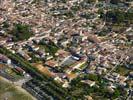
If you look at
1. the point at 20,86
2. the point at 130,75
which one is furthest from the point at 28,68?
the point at 130,75

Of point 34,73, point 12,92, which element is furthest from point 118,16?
point 12,92

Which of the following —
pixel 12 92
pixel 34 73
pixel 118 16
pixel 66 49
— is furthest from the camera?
pixel 118 16

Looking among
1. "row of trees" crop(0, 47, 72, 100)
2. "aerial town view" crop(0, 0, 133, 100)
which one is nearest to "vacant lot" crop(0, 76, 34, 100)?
"aerial town view" crop(0, 0, 133, 100)

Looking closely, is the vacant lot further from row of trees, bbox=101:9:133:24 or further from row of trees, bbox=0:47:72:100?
row of trees, bbox=101:9:133:24

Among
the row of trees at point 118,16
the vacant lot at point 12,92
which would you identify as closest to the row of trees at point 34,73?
the vacant lot at point 12,92

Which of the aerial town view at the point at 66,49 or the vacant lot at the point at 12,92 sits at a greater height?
the aerial town view at the point at 66,49

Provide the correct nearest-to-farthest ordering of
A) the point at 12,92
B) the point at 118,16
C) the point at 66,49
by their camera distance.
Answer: the point at 12,92
the point at 66,49
the point at 118,16

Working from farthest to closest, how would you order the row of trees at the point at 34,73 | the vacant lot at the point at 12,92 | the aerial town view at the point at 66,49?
the aerial town view at the point at 66,49
the row of trees at the point at 34,73
the vacant lot at the point at 12,92

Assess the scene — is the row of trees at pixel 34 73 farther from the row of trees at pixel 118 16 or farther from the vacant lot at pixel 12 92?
the row of trees at pixel 118 16

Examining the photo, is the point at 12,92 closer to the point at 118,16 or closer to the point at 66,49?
the point at 66,49

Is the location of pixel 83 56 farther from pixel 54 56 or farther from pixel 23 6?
pixel 23 6
